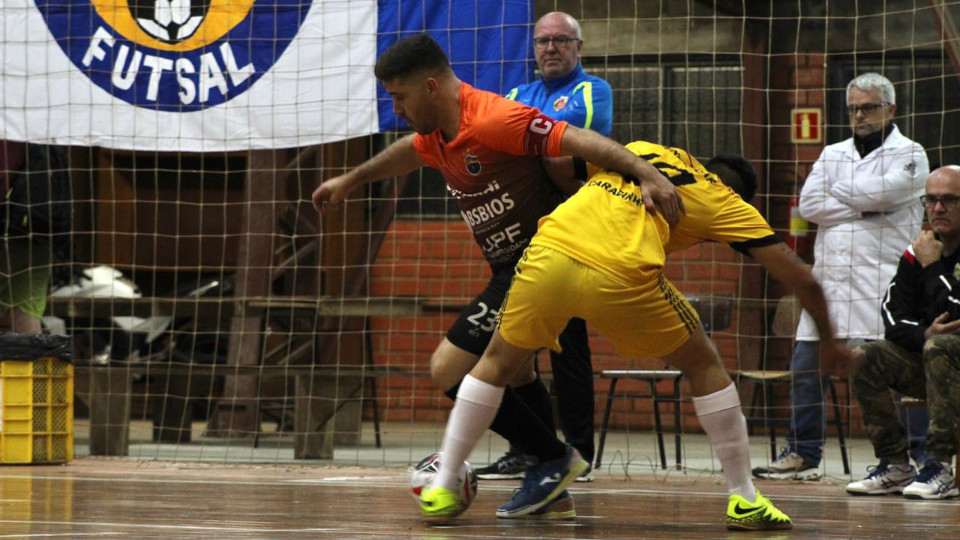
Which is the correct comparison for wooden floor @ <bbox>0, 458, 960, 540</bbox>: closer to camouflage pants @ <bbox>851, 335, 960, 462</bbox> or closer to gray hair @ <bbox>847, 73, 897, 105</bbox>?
camouflage pants @ <bbox>851, 335, 960, 462</bbox>

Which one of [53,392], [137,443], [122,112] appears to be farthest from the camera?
[137,443]

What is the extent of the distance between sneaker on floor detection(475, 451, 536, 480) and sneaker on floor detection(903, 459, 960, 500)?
1748 mm

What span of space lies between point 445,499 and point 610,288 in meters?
0.86

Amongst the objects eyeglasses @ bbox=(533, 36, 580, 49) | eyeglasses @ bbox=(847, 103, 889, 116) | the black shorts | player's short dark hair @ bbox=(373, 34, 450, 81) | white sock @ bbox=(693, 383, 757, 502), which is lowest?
white sock @ bbox=(693, 383, 757, 502)

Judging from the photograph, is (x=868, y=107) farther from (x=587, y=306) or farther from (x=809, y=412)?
(x=587, y=306)

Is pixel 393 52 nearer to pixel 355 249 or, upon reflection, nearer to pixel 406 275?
pixel 355 249

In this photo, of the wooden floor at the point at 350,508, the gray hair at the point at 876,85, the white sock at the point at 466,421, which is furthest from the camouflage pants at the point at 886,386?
the white sock at the point at 466,421

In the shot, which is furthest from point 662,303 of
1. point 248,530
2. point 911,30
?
point 911,30

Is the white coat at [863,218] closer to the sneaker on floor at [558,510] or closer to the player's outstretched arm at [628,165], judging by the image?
the sneaker on floor at [558,510]

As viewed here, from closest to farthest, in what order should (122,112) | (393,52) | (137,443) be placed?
(393,52) → (122,112) → (137,443)

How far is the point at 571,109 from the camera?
676cm

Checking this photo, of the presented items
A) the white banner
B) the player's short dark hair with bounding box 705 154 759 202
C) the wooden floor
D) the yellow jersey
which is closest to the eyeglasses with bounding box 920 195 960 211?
the wooden floor

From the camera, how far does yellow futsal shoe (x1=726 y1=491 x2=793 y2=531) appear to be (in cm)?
474

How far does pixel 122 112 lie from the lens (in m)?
8.59
